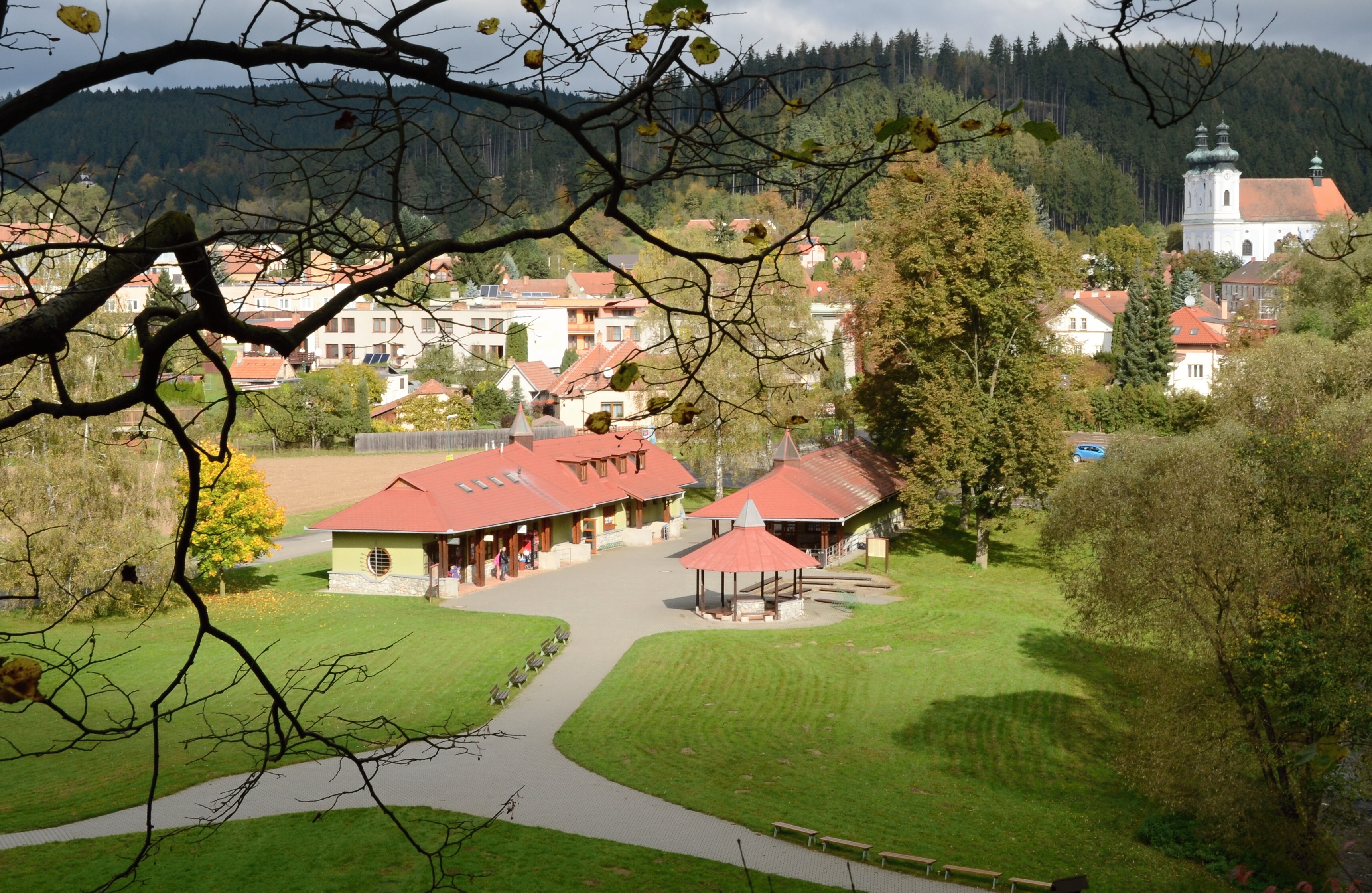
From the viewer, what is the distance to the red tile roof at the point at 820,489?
3416 cm

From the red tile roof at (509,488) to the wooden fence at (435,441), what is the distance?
1678cm

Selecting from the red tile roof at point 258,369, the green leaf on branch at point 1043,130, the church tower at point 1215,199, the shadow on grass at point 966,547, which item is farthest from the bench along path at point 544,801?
the church tower at point 1215,199

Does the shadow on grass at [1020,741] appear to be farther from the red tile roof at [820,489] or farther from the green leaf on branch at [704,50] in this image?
the green leaf on branch at [704,50]

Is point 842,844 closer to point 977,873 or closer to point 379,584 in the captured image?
point 977,873

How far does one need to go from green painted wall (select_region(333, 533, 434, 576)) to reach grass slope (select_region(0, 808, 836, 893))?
52.6 ft

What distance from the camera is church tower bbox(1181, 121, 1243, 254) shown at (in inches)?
5128

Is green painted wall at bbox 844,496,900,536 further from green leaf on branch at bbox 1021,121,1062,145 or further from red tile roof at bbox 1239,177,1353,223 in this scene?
red tile roof at bbox 1239,177,1353,223

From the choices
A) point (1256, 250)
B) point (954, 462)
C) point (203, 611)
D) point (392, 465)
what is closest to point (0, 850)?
point (203, 611)

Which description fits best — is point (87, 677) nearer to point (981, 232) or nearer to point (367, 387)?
point (981, 232)

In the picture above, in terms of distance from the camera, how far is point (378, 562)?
106 ft

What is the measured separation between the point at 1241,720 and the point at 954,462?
1838cm

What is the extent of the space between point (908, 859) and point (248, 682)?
49.8 feet

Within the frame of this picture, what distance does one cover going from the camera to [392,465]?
54.7 meters

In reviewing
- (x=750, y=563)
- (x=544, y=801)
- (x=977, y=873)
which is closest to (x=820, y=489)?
(x=750, y=563)
